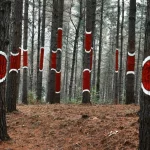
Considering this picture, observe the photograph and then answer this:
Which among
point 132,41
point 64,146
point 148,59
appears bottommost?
point 64,146

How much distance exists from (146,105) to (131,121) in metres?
2.58

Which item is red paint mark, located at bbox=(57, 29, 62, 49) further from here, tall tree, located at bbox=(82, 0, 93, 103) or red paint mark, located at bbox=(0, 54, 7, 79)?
red paint mark, located at bbox=(0, 54, 7, 79)

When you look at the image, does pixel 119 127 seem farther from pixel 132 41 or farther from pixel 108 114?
pixel 132 41

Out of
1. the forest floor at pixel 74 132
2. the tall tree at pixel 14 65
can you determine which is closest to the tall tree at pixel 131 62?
the forest floor at pixel 74 132

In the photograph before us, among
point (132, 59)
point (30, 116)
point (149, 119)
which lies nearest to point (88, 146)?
point (149, 119)

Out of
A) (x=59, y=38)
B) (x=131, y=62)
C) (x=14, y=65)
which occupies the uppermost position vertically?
(x=59, y=38)

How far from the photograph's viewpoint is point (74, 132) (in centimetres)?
734

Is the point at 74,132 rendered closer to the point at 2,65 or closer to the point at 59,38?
the point at 2,65

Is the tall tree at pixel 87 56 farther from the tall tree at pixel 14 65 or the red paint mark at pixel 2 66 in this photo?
the red paint mark at pixel 2 66

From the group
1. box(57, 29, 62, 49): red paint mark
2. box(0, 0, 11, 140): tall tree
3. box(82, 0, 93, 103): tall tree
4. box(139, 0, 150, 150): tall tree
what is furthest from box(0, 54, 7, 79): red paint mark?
box(57, 29, 62, 49): red paint mark

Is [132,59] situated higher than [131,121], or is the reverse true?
[132,59]

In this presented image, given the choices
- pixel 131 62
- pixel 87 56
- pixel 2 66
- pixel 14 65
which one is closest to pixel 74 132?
pixel 2 66

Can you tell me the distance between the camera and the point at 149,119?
15.4ft

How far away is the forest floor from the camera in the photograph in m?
6.28
